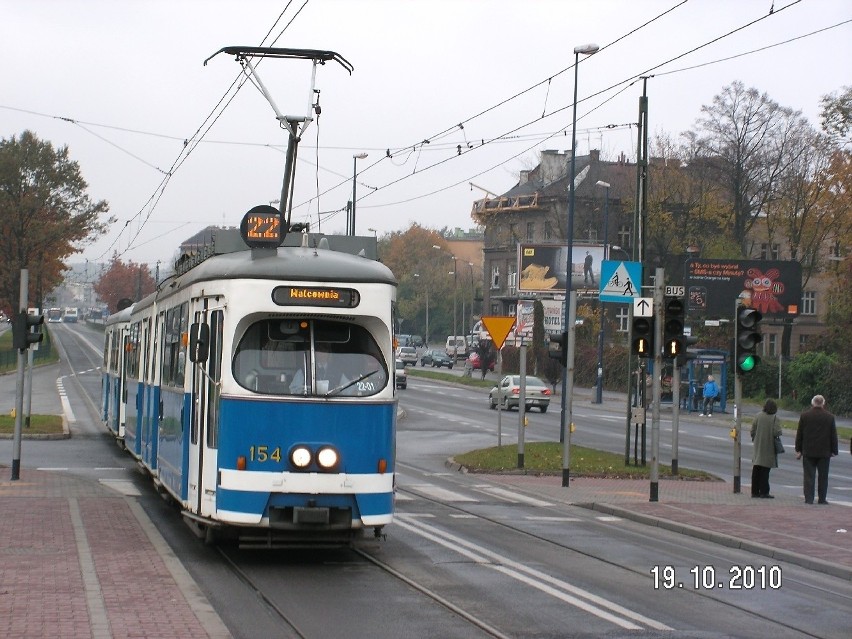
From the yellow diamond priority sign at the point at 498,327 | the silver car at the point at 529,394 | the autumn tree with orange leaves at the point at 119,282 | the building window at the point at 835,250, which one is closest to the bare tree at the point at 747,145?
the building window at the point at 835,250

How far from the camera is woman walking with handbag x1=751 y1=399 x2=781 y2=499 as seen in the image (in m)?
21.4

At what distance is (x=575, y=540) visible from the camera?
1538 centimetres

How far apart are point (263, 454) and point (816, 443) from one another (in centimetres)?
1177

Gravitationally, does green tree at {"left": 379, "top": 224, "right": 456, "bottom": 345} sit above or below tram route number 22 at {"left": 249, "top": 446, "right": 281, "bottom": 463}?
above

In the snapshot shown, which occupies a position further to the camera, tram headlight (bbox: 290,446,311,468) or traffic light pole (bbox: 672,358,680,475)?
traffic light pole (bbox: 672,358,680,475)

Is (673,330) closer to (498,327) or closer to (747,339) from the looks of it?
(747,339)

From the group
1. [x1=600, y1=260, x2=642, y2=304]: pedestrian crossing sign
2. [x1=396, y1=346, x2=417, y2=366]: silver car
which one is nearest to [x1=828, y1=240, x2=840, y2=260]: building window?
[x1=396, y1=346, x2=417, y2=366]: silver car

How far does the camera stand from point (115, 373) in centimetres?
2766

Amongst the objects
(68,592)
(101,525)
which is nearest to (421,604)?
(68,592)

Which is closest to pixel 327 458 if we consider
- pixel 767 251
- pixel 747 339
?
pixel 747 339

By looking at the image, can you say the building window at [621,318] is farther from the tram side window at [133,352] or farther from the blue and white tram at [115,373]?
the tram side window at [133,352]

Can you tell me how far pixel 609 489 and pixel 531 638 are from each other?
14017 millimetres

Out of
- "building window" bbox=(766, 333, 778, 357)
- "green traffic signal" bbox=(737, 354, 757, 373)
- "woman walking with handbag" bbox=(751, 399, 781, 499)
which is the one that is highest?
"building window" bbox=(766, 333, 778, 357)

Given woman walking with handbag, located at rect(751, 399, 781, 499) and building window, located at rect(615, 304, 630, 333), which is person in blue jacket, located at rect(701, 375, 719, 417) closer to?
building window, located at rect(615, 304, 630, 333)
